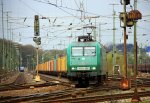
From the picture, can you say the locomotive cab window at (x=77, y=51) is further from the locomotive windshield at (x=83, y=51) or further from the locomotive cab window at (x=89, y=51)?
the locomotive cab window at (x=89, y=51)

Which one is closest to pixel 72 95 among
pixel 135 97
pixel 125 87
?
pixel 125 87

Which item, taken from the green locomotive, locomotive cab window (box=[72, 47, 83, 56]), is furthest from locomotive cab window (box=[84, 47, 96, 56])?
locomotive cab window (box=[72, 47, 83, 56])

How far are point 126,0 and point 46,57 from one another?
135410 millimetres

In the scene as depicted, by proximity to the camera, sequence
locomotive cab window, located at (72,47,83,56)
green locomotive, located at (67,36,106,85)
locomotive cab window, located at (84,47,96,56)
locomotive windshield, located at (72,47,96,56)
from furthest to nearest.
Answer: locomotive cab window, located at (72,47,83,56)
locomotive windshield, located at (72,47,96,56)
locomotive cab window, located at (84,47,96,56)
green locomotive, located at (67,36,106,85)

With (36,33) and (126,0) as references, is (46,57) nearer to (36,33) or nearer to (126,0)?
(36,33)

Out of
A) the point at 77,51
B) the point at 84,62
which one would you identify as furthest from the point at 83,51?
the point at 84,62

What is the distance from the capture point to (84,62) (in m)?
30.4

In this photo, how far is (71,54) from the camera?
30891 mm

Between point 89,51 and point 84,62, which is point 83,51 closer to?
Result: point 89,51

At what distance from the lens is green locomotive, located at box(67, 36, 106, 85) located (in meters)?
30.0

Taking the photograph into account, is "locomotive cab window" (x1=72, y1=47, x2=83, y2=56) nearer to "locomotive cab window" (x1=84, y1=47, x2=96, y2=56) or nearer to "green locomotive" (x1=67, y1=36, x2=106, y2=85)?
"green locomotive" (x1=67, y1=36, x2=106, y2=85)

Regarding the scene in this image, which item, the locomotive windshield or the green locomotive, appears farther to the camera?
the locomotive windshield

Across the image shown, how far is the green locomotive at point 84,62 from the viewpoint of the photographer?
30.0 meters

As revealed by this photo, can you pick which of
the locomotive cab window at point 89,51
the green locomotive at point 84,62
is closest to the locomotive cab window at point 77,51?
the green locomotive at point 84,62
